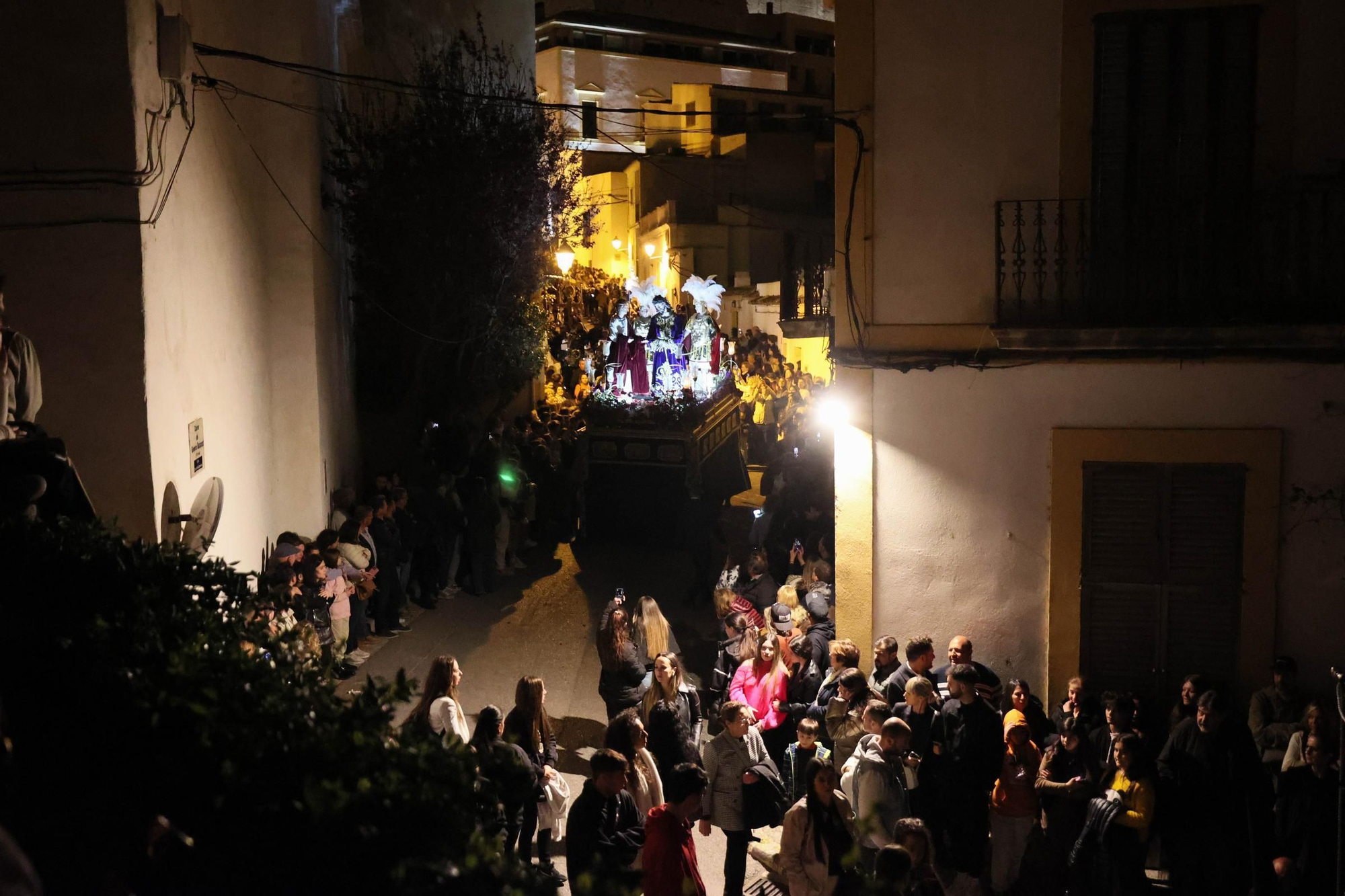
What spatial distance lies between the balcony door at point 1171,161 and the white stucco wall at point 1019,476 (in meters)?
0.56

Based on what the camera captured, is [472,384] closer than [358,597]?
No

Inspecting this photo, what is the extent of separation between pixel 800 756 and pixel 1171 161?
209 inches

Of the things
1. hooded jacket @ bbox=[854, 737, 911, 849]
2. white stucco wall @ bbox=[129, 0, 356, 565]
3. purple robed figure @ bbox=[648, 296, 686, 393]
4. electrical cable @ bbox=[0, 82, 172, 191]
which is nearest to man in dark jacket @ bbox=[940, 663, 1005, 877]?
hooded jacket @ bbox=[854, 737, 911, 849]

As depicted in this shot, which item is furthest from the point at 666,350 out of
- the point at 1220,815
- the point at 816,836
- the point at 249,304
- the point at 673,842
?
the point at 673,842

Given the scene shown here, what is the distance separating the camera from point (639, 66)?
49.5 m

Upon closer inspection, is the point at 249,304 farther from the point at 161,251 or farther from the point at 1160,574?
the point at 1160,574

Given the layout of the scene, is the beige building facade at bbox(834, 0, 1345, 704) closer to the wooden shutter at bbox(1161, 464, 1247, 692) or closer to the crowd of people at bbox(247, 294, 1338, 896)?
the wooden shutter at bbox(1161, 464, 1247, 692)

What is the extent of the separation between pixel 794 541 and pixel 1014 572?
3640 mm

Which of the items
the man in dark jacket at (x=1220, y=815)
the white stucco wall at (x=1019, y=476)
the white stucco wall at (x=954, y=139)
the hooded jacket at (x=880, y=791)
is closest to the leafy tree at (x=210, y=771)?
the hooded jacket at (x=880, y=791)

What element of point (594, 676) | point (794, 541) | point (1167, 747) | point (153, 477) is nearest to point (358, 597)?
point (594, 676)

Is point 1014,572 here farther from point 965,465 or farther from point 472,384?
point 472,384

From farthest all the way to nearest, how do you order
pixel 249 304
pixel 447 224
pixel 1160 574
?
pixel 447 224
pixel 249 304
pixel 1160 574

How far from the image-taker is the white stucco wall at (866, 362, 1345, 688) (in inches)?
348

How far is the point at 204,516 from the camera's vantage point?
335 inches
